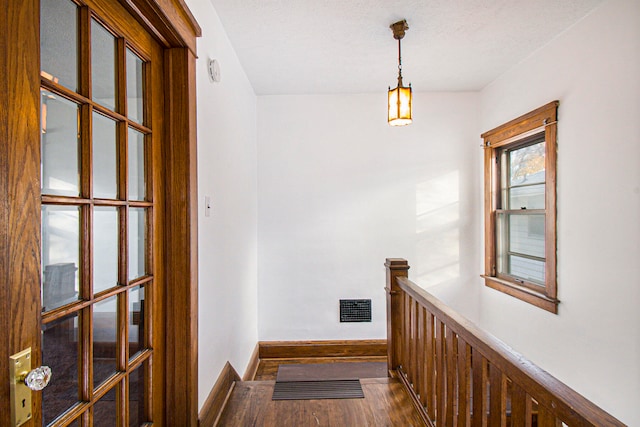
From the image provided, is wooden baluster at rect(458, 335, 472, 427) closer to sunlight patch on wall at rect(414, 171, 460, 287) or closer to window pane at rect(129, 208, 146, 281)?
window pane at rect(129, 208, 146, 281)

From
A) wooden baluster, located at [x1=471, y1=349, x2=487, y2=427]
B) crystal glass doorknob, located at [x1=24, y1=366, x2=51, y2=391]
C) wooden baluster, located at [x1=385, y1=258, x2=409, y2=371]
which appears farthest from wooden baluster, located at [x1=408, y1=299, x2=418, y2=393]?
crystal glass doorknob, located at [x1=24, y1=366, x2=51, y2=391]

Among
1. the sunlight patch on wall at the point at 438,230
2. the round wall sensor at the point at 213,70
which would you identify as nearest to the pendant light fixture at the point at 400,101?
the round wall sensor at the point at 213,70

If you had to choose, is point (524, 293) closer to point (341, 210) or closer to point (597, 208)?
point (597, 208)

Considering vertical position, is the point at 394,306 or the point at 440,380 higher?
the point at 394,306

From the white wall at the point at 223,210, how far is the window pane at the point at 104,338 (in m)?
0.62

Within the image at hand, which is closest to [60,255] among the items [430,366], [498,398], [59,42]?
[59,42]

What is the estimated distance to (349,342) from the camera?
3.77 m

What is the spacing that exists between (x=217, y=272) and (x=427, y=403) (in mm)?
1404

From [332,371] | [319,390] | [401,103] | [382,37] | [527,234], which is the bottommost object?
[332,371]

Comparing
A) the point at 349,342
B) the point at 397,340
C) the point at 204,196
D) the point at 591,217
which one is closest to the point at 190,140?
the point at 204,196

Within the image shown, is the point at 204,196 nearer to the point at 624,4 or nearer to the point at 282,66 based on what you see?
the point at 282,66

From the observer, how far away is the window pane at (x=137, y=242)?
143 centimetres

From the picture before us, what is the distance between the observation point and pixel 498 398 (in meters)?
1.30

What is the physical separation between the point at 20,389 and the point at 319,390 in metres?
2.11
